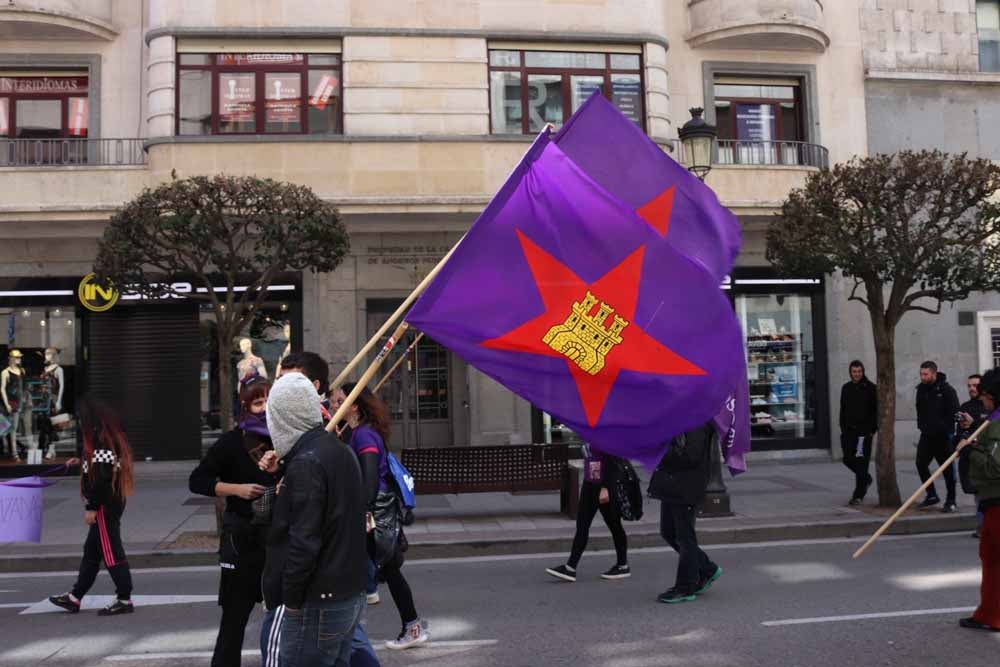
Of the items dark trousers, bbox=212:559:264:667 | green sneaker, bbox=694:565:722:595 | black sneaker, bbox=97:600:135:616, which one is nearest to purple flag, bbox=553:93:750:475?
green sneaker, bbox=694:565:722:595

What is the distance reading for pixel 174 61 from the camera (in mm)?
15461

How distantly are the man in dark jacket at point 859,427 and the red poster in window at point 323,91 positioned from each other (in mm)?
9412

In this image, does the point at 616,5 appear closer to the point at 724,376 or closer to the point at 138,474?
Answer: the point at 138,474

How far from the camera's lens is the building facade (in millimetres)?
15352

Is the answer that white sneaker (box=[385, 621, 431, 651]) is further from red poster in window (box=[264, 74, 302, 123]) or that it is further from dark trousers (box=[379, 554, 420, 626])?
red poster in window (box=[264, 74, 302, 123])

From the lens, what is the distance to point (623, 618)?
675 centimetres

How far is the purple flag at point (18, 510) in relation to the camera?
25.3ft

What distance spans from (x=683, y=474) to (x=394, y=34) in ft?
35.9

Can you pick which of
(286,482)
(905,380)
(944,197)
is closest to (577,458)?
(905,380)

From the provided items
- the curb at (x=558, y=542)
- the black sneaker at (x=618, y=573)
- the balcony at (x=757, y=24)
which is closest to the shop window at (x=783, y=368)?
the balcony at (x=757, y=24)

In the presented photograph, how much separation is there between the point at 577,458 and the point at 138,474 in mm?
7501

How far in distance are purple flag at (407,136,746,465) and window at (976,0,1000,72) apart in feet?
55.6

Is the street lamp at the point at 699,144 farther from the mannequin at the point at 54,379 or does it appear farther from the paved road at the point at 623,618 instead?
the mannequin at the point at 54,379

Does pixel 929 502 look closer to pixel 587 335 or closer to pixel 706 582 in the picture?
pixel 706 582
